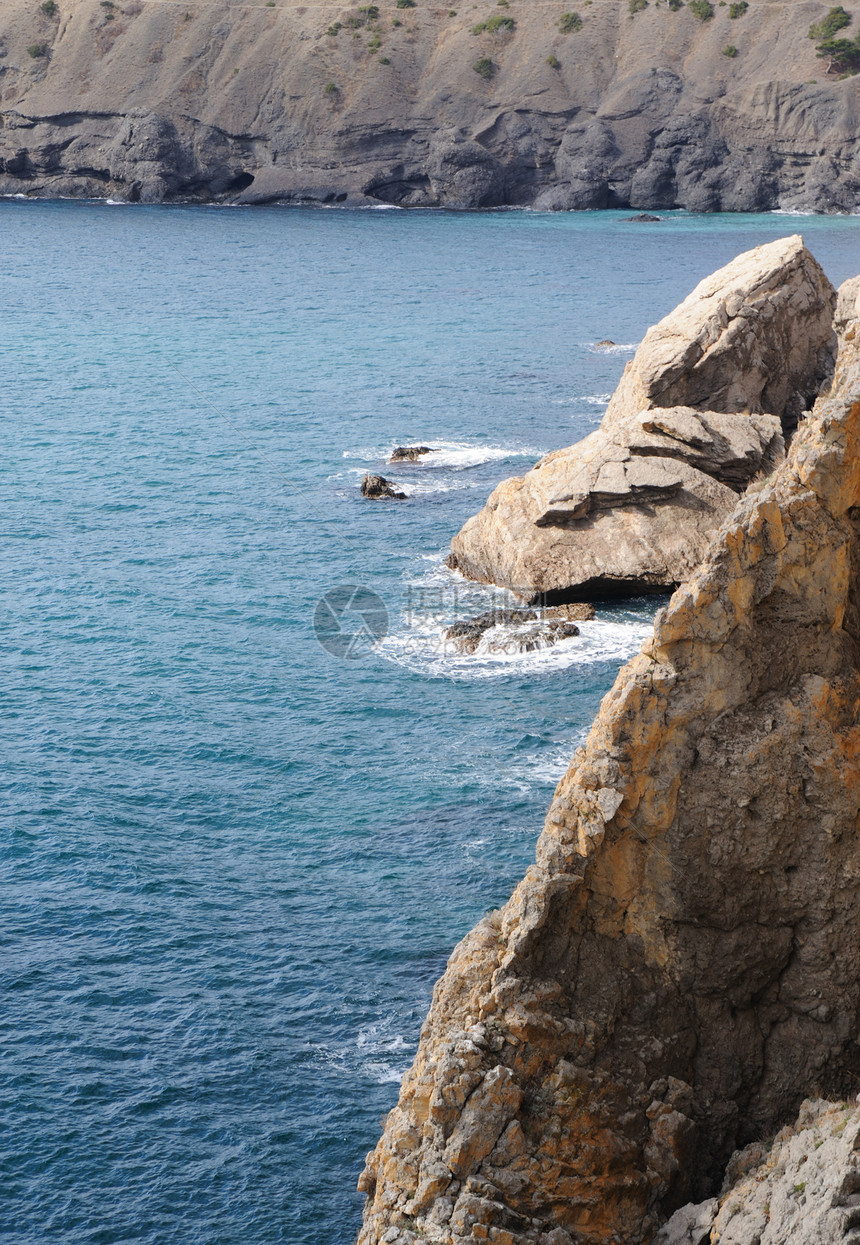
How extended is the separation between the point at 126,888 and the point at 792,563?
22.7 meters

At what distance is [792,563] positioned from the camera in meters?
18.0

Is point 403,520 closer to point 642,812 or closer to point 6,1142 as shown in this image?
point 6,1142

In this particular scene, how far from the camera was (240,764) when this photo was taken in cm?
4106

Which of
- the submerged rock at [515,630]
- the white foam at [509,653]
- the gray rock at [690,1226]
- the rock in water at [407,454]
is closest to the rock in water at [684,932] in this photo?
the gray rock at [690,1226]

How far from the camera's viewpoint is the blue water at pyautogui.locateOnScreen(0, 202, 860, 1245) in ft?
87.6

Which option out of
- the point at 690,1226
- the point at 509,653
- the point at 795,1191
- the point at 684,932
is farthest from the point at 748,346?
the point at 795,1191

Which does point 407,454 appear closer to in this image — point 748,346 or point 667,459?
point 748,346

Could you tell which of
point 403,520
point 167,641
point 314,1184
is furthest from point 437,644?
point 314,1184

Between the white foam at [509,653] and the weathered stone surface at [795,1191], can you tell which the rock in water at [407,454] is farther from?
the weathered stone surface at [795,1191]

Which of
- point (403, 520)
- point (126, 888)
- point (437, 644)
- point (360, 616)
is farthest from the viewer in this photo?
point (403, 520)
